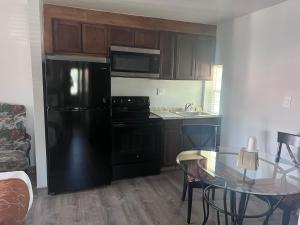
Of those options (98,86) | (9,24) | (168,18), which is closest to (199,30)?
(168,18)

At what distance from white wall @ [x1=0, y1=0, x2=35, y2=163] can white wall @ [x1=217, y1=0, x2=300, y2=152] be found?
3018mm

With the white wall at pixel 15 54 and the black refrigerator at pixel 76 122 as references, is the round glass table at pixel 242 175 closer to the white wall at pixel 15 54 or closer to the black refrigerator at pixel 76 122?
the black refrigerator at pixel 76 122

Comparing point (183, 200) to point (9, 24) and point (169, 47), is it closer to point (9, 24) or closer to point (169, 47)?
point (169, 47)

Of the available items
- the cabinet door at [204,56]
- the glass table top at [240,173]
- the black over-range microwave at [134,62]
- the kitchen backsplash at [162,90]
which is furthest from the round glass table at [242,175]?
the cabinet door at [204,56]

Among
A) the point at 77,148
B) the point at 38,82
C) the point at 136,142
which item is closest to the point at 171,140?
the point at 136,142

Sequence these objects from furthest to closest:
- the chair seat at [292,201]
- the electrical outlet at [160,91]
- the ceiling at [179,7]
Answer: the electrical outlet at [160,91] < the ceiling at [179,7] < the chair seat at [292,201]

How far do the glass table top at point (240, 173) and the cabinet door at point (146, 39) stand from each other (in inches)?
72.0

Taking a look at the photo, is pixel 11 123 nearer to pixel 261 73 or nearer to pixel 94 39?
pixel 94 39

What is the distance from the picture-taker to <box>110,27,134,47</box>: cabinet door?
3369mm

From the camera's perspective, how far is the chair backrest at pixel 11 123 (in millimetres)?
3258

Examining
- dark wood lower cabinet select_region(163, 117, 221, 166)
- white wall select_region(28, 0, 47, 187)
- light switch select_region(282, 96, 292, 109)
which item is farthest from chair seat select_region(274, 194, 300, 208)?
white wall select_region(28, 0, 47, 187)

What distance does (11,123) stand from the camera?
10.9 ft

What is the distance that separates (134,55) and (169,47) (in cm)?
61

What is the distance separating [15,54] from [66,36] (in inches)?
34.2
